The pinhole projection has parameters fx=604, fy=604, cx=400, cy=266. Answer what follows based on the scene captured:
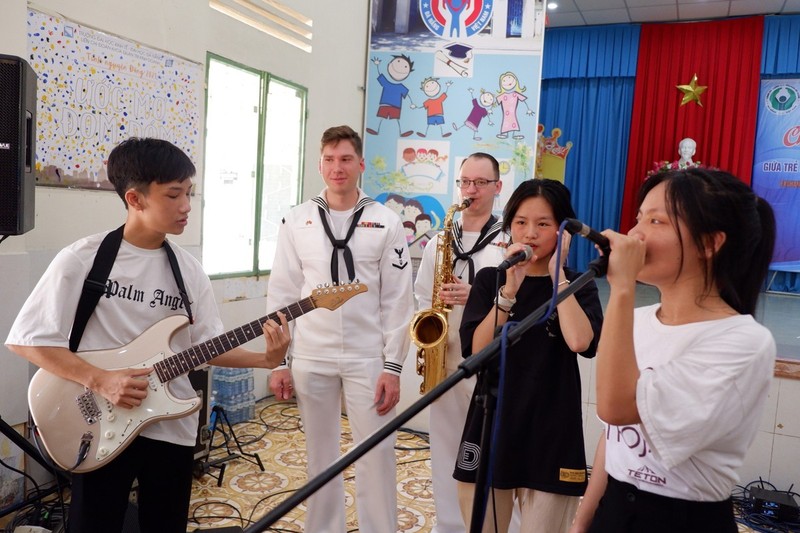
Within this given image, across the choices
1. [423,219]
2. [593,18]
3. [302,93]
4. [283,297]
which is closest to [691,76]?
[593,18]

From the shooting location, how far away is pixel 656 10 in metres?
8.81

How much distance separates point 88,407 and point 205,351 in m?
0.37

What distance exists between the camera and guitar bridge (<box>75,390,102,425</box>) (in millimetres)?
1823

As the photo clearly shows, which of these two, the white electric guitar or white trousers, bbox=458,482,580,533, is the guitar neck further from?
white trousers, bbox=458,482,580,533

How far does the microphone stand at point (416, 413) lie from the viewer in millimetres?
978

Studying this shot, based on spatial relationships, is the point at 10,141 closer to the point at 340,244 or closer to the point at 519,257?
the point at 340,244

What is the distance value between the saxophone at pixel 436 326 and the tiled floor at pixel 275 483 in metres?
0.86

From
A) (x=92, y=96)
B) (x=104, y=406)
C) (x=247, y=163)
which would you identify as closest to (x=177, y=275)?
(x=104, y=406)

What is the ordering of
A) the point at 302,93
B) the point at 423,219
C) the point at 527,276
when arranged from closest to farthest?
the point at 527,276 < the point at 302,93 < the point at 423,219

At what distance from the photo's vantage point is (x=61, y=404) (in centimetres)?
182

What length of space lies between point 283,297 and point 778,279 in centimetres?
877

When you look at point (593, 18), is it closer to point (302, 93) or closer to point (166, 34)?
point (302, 93)

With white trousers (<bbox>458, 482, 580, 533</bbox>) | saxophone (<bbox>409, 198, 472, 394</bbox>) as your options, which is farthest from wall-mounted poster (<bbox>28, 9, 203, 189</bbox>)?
white trousers (<bbox>458, 482, 580, 533</bbox>)

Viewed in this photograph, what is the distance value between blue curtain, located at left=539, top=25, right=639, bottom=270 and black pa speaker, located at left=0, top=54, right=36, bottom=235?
8682mm
